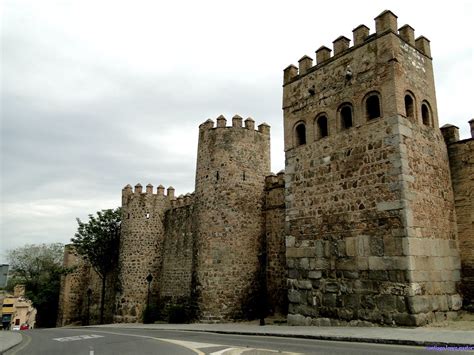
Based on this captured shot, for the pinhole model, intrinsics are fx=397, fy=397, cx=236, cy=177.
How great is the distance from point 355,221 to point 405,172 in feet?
7.29

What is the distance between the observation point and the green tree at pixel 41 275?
34000 millimetres

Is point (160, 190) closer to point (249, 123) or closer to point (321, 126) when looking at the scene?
point (249, 123)

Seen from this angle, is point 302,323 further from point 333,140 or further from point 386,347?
point 333,140

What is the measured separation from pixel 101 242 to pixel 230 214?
13.3 meters

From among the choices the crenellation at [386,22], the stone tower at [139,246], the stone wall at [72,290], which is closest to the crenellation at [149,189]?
the stone tower at [139,246]

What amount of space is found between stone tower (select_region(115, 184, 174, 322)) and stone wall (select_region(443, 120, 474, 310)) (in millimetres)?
17464

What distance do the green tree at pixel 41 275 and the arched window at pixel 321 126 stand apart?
25182mm

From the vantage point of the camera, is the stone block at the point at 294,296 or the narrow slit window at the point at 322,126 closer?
the stone block at the point at 294,296

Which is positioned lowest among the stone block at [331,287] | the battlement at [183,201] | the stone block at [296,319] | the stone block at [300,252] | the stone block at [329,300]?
→ the stone block at [296,319]

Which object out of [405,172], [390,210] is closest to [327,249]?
[390,210]

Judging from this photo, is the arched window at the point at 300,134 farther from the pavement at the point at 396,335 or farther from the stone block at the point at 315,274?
the pavement at the point at 396,335

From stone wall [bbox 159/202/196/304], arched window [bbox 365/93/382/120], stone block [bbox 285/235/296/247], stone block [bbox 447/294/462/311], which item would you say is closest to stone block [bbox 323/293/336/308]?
stone block [bbox 285/235/296/247]

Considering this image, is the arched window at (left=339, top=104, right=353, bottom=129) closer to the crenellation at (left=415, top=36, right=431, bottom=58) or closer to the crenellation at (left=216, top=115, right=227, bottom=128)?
the crenellation at (left=415, top=36, right=431, bottom=58)

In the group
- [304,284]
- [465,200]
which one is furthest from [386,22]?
[304,284]
